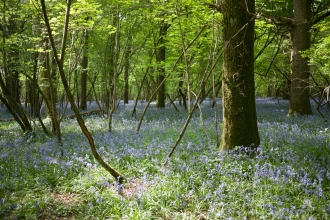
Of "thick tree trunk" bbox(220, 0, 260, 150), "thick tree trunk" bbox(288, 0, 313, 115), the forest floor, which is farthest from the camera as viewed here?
"thick tree trunk" bbox(288, 0, 313, 115)

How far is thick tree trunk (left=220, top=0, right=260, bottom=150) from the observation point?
553cm

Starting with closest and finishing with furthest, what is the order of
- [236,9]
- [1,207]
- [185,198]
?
[1,207] → [185,198] → [236,9]

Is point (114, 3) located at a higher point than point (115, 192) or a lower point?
higher

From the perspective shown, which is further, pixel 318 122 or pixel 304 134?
pixel 318 122

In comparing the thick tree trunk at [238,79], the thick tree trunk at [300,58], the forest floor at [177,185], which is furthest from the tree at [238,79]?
the thick tree trunk at [300,58]

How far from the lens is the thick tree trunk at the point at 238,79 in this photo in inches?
218

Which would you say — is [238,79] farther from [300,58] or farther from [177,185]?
[300,58]

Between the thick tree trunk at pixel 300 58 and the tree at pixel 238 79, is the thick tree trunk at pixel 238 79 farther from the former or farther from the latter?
the thick tree trunk at pixel 300 58

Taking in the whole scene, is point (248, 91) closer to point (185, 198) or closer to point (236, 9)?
point (236, 9)

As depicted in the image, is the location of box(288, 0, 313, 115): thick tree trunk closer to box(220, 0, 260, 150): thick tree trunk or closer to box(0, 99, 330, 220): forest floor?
box(0, 99, 330, 220): forest floor

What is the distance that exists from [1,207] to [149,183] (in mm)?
2188

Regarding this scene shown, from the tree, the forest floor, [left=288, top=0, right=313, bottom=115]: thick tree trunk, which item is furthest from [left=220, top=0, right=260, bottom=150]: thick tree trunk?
[left=288, top=0, right=313, bottom=115]: thick tree trunk

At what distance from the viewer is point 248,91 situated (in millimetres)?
5605

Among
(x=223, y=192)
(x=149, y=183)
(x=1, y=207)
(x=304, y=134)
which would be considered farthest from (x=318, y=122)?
(x=1, y=207)
